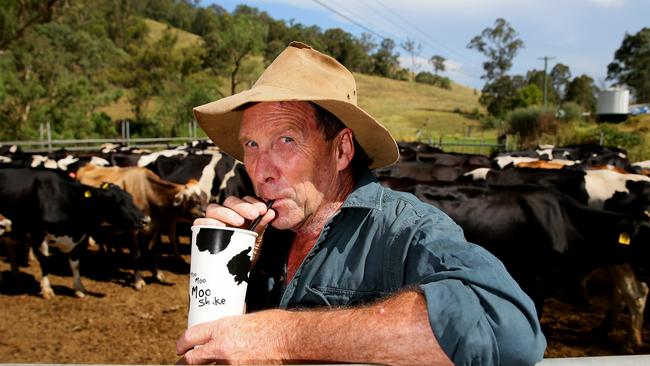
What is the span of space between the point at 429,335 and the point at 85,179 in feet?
29.5

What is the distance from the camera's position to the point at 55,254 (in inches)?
348

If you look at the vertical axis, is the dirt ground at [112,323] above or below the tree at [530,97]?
below

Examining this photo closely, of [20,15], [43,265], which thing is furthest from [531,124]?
[43,265]

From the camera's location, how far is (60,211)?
677cm

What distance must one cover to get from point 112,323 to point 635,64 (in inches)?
2346

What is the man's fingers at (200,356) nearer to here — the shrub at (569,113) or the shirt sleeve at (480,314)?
the shirt sleeve at (480,314)

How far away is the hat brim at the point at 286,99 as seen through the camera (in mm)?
1543

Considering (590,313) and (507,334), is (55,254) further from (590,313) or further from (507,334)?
(507,334)

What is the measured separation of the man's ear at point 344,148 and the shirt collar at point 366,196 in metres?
0.14

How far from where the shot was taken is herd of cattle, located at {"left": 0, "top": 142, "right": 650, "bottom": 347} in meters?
4.94

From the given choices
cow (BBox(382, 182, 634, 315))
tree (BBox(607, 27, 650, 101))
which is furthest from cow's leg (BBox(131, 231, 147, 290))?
tree (BBox(607, 27, 650, 101))

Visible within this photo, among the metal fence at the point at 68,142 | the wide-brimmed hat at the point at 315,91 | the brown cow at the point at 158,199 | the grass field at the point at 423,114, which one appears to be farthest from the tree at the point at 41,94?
the wide-brimmed hat at the point at 315,91

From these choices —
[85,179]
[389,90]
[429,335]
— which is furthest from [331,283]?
[389,90]

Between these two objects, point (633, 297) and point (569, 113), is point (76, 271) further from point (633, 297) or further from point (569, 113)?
point (569, 113)
